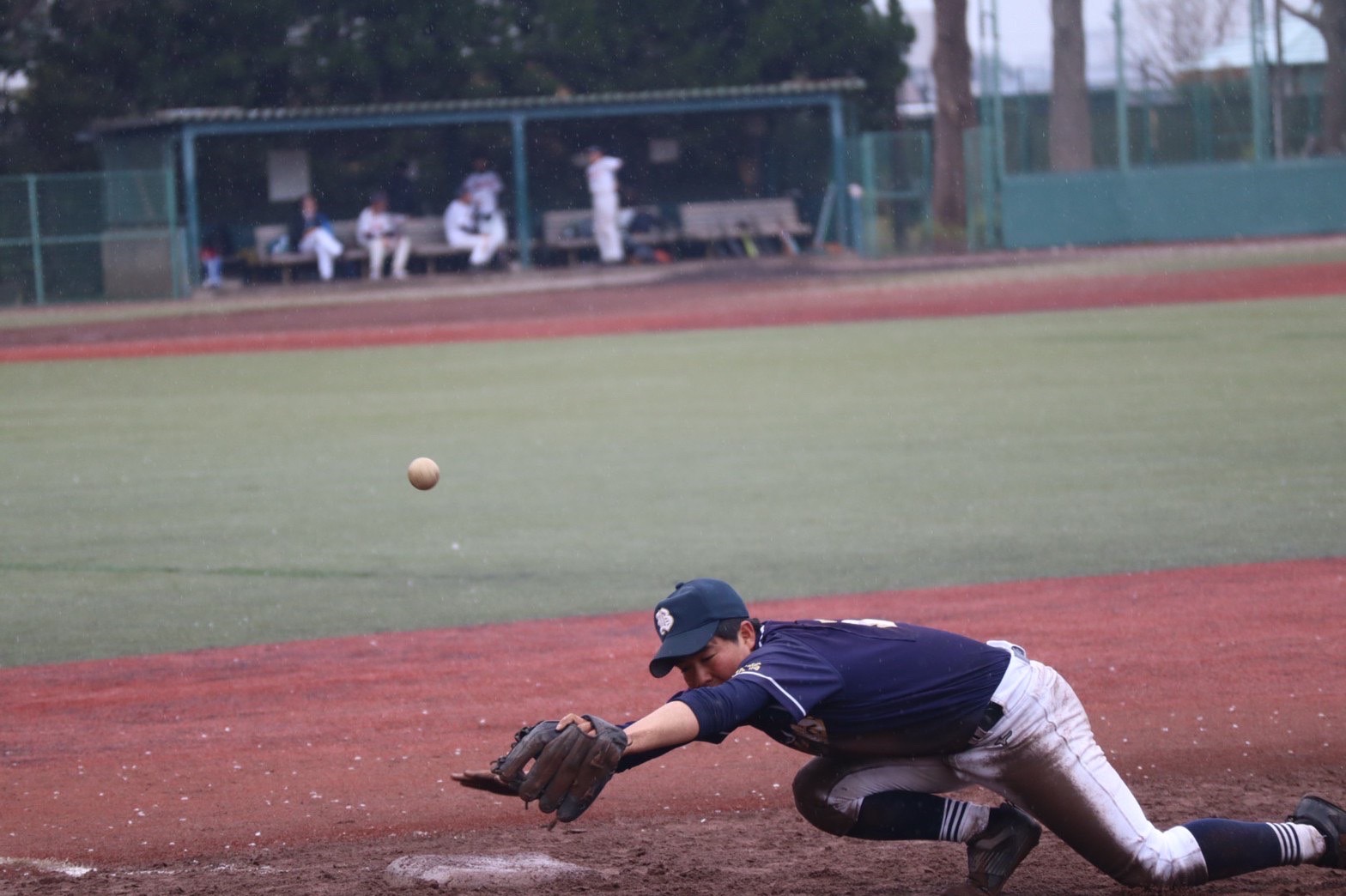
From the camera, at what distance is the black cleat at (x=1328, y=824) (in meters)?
4.71

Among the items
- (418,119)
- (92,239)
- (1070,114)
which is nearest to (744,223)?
(1070,114)

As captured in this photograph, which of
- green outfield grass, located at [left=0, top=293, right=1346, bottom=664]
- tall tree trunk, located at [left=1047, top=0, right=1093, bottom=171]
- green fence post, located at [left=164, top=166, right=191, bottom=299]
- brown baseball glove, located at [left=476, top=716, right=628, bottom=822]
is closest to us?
brown baseball glove, located at [left=476, top=716, right=628, bottom=822]

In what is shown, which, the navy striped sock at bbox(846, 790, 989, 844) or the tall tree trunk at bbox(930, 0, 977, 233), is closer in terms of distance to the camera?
the navy striped sock at bbox(846, 790, 989, 844)

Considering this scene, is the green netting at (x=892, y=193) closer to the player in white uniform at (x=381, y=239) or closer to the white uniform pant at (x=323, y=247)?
the player in white uniform at (x=381, y=239)

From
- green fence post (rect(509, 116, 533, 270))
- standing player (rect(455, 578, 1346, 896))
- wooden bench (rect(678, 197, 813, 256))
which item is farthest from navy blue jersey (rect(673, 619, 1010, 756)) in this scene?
wooden bench (rect(678, 197, 813, 256))

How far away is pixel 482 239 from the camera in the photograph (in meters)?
36.3

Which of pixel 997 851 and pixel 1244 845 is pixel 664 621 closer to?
pixel 997 851

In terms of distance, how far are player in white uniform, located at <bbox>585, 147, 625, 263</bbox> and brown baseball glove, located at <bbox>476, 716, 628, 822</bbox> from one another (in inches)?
1216

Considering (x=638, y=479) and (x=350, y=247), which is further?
(x=350, y=247)

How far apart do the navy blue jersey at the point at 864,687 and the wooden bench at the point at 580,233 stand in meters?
33.1

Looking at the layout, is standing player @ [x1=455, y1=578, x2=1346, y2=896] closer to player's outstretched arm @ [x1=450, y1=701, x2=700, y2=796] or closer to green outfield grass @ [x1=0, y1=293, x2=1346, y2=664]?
player's outstretched arm @ [x1=450, y1=701, x2=700, y2=796]

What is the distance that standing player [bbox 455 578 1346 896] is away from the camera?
3967 mm

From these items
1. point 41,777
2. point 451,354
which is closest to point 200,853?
point 41,777

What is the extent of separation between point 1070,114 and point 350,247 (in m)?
16.2
